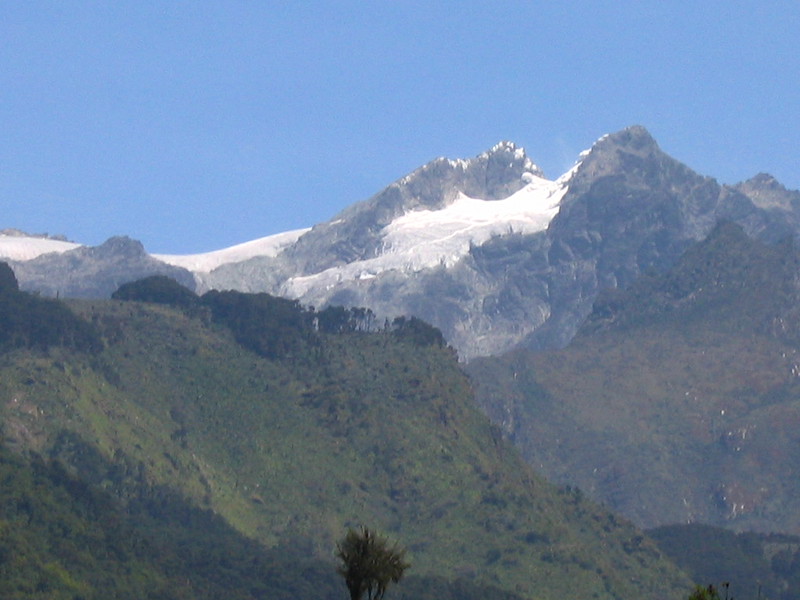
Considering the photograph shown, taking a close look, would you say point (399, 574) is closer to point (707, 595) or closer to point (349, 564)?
point (349, 564)

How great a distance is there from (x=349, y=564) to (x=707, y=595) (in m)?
29.6

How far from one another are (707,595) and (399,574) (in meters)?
25.4

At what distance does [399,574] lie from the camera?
506 feet

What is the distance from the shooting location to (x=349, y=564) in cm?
15312

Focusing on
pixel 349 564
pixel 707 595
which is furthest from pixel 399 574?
pixel 707 595

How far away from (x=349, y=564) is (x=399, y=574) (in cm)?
425

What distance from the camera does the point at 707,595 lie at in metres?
157
